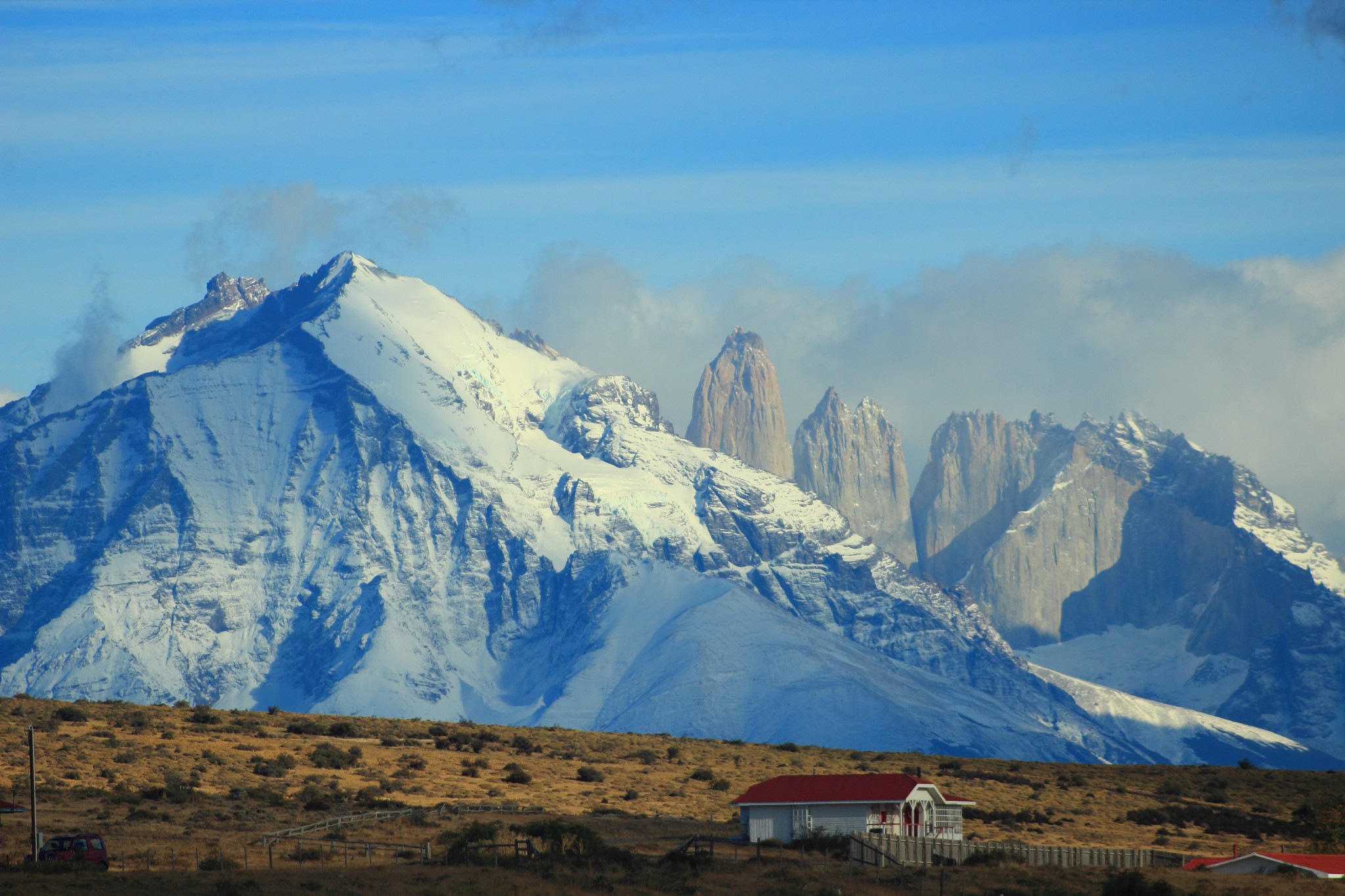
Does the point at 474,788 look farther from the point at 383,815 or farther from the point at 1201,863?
the point at 1201,863

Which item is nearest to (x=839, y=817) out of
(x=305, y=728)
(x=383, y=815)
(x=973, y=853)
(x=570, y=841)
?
(x=973, y=853)

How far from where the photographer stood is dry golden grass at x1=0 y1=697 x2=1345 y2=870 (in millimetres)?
87938

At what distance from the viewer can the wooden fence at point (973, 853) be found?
82938mm

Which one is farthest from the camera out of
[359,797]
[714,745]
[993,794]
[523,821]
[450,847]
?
[714,745]

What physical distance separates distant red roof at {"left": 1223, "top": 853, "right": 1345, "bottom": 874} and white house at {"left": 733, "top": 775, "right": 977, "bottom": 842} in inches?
579

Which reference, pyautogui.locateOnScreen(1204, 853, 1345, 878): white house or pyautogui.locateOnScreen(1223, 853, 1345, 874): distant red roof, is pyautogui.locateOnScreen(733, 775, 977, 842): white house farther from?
pyautogui.locateOnScreen(1223, 853, 1345, 874): distant red roof

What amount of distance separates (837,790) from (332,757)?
1492 inches

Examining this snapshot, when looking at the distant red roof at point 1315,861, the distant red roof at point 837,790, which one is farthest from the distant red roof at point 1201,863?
the distant red roof at point 837,790

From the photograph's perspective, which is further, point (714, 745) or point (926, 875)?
point (714, 745)

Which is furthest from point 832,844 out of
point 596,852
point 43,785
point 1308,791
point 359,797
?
point 1308,791

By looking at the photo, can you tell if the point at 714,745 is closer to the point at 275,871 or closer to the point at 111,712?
the point at 111,712

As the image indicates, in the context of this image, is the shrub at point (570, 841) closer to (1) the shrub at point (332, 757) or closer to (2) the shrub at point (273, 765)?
(2) the shrub at point (273, 765)

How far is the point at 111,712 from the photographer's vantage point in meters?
125

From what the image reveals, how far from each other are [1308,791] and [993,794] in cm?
2654
